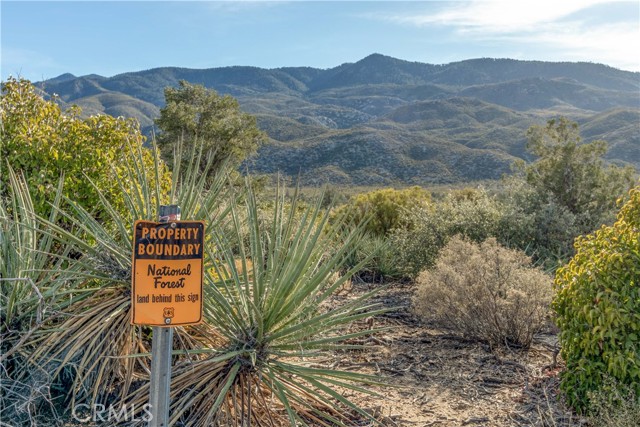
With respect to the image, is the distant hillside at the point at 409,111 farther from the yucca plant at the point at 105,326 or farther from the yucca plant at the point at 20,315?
the yucca plant at the point at 20,315

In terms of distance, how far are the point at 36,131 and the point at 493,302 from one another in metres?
4.61

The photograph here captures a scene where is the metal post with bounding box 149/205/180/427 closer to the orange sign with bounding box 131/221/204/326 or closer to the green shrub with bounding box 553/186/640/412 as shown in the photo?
the orange sign with bounding box 131/221/204/326

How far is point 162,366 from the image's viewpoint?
2170 mm

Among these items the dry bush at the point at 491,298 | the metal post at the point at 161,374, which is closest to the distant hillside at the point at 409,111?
the metal post at the point at 161,374

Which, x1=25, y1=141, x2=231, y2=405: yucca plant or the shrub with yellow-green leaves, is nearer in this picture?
x1=25, y1=141, x2=231, y2=405: yucca plant

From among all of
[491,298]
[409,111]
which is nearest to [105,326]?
[491,298]

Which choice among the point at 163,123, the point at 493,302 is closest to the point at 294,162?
the point at 163,123

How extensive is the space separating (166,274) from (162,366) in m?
0.38

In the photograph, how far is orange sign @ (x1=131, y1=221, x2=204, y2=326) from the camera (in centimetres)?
208

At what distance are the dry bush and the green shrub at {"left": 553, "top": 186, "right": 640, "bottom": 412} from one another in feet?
3.05

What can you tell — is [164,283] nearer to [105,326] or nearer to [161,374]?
[161,374]

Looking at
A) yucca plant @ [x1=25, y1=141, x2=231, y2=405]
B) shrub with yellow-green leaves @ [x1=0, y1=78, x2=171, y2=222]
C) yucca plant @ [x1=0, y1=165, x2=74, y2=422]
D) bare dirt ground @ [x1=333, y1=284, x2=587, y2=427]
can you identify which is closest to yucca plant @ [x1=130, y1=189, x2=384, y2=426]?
yucca plant @ [x1=25, y1=141, x2=231, y2=405]

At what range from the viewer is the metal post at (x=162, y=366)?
2.14 meters

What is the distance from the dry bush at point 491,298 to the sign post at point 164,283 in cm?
384
